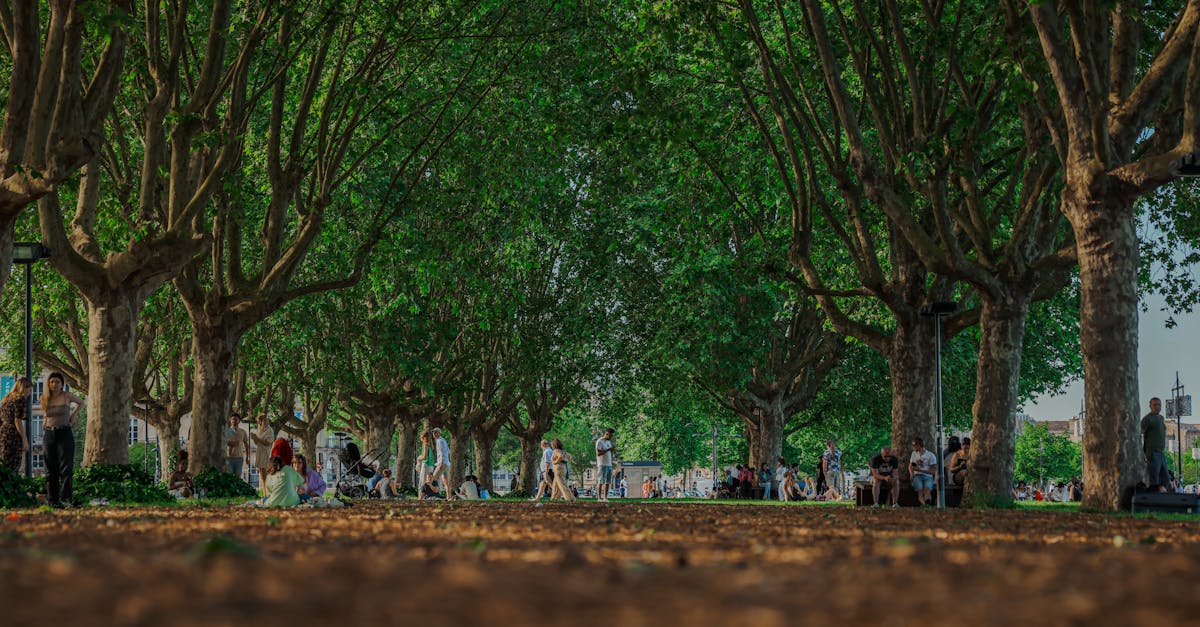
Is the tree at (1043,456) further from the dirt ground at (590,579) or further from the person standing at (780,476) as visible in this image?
the dirt ground at (590,579)

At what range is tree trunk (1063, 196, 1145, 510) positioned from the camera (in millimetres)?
18000

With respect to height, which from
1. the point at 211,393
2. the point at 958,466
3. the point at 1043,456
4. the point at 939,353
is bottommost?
the point at 1043,456

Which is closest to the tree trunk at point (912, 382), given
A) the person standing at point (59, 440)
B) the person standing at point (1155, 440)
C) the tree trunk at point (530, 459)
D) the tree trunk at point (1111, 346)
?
the person standing at point (1155, 440)

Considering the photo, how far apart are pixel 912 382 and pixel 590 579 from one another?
20.2 meters

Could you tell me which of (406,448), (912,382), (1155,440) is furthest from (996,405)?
(406,448)

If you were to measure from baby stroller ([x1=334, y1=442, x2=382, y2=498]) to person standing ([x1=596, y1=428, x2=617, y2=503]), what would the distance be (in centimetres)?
515

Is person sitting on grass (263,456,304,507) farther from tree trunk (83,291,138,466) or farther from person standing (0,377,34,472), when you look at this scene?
tree trunk (83,291,138,466)

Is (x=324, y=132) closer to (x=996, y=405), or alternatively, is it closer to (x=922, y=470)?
(x=922, y=470)

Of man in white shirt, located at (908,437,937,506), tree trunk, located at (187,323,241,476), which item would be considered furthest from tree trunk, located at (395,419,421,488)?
man in white shirt, located at (908,437,937,506)

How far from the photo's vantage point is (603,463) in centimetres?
3191

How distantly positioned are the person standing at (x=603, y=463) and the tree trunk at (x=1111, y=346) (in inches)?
555

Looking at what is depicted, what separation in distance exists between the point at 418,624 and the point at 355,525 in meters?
8.36

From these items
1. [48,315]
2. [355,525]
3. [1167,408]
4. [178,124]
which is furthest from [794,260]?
[1167,408]

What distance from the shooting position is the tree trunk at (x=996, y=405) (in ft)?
72.9
